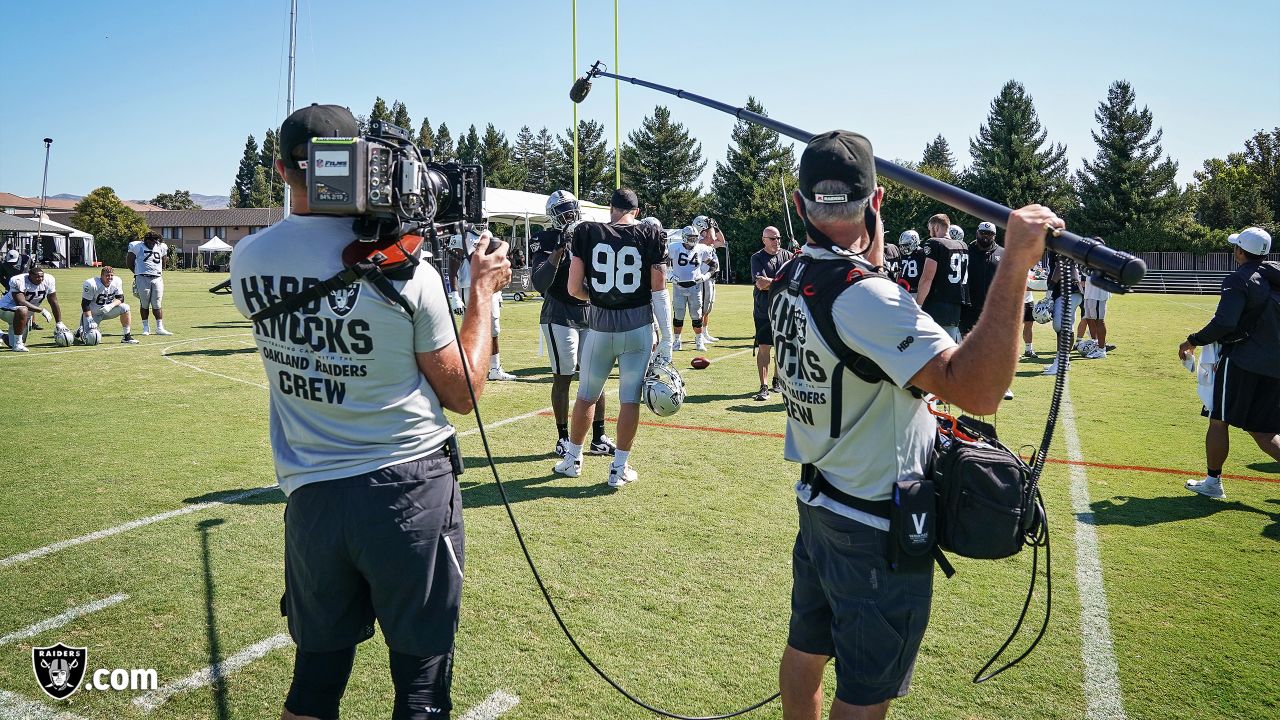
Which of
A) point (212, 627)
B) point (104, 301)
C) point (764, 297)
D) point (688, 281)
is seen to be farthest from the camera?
point (688, 281)

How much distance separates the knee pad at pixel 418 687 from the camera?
7.56 feet

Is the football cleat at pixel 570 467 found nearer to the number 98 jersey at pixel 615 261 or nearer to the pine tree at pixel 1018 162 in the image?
the number 98 jersey at pixel 615 261

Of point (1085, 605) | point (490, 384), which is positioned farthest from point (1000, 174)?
point (1085, 605)

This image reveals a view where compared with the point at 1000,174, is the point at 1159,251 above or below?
below

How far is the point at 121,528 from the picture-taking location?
5.41 meters

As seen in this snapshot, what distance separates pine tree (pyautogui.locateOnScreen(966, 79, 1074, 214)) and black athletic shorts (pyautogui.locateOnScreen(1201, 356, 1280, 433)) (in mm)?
53476

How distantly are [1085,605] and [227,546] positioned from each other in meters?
5.15

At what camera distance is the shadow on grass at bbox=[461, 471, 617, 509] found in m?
6.22

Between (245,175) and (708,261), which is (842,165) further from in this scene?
(245,175)

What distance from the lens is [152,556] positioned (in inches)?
195

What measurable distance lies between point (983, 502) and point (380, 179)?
1927 mm

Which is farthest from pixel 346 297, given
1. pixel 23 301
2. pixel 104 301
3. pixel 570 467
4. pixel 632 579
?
pixel 104 301

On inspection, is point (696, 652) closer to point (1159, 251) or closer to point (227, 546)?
point (227, 546)

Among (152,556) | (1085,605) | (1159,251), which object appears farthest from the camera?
(1159,251)
